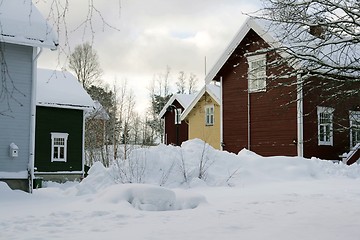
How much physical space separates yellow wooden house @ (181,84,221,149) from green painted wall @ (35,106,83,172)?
6.65m

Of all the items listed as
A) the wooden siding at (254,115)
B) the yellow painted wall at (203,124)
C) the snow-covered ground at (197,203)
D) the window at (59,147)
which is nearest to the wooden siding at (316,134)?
the wooden siding at (254,115)

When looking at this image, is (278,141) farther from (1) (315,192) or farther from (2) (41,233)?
(2) (41,233)

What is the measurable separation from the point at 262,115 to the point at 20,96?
11659 mm

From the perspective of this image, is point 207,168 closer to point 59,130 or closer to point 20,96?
point 20,96

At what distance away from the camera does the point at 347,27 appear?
9.23 m

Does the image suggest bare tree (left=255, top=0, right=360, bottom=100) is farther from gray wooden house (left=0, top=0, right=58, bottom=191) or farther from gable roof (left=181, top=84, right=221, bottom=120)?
gable roof (left=181, top=84, right=221, bottom=120)

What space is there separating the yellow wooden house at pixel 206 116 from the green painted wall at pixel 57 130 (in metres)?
6.65

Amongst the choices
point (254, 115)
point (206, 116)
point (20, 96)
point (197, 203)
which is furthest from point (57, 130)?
point (197, 203)

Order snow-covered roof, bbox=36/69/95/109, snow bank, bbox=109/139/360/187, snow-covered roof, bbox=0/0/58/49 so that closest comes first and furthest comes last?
snow-covered roof, bbox=0/0/58/49 → snow bank, bbox=109/139/360/187 → snow-covered roof, bbox=36/69/95/109

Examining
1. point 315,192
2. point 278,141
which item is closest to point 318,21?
point 315,192

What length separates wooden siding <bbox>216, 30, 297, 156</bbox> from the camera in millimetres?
21703

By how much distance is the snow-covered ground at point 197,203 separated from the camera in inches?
289

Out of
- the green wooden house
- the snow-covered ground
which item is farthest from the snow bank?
the green wooden house

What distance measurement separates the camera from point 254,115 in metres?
23.2
